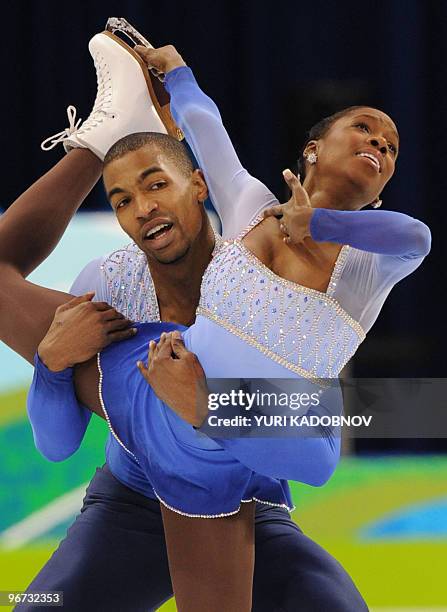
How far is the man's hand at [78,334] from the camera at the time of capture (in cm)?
187

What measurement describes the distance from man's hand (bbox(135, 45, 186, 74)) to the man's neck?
1.19ft

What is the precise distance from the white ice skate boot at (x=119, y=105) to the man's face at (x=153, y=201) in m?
0.21

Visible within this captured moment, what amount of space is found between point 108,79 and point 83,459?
1168mm

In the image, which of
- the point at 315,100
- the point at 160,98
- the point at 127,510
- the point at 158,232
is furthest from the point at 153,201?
the point at 315,100

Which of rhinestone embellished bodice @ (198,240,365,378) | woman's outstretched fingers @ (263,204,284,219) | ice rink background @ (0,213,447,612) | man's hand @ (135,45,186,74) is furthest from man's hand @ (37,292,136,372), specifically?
ice rink background @ (0,213,447,612)

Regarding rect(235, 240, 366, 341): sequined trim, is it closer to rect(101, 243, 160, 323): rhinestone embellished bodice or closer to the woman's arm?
the woman's arm

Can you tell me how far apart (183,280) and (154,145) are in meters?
0.26

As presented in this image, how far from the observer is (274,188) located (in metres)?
3.14

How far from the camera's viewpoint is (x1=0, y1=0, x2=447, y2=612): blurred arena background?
3.09 metres

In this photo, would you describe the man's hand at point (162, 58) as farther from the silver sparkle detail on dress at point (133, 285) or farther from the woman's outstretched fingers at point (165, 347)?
the woman's outstretched fingers at point (165, 347)

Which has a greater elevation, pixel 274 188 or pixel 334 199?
pixel 274 188

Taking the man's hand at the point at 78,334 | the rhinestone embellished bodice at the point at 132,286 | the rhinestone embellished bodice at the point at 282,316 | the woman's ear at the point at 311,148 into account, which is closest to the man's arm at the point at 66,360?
the man's hand at the point at 78,334

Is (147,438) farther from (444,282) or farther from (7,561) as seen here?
(444,282)

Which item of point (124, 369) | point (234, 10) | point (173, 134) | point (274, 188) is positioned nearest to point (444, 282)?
point (274, 188)
